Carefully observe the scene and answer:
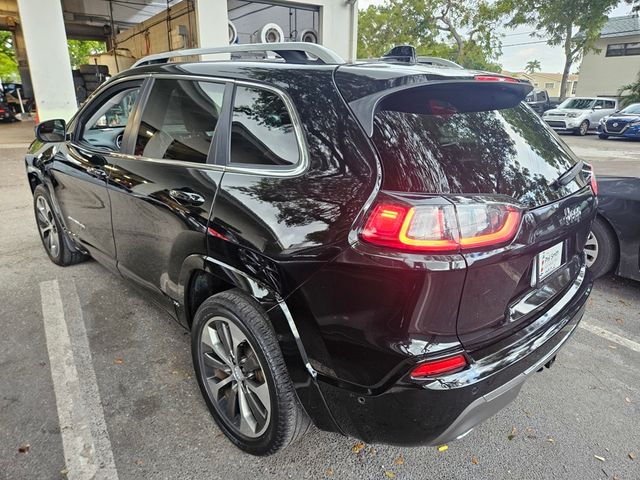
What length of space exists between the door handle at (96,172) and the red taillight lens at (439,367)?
240cm

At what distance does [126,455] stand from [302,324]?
1133mm

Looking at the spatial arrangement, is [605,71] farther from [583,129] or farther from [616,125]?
[616,125]

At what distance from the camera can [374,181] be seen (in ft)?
5.11

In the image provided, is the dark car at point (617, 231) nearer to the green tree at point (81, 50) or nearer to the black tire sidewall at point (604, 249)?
the black tire sidewall at point (604, 249)

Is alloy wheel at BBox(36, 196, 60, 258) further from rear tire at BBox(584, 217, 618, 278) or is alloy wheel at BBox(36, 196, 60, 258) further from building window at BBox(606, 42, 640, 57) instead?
building window at BBox(606, 42, 640, 57)

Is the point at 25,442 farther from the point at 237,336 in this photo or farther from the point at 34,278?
the point at 34,278

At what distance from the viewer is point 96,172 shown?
9.88ft

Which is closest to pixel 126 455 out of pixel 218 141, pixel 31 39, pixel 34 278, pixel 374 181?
pixel 218 141

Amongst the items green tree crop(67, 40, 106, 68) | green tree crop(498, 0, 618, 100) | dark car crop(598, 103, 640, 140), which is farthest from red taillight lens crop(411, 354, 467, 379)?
green tree crop(67, 40, 106, 68)

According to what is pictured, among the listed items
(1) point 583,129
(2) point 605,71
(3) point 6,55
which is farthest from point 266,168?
(3) point 6,55

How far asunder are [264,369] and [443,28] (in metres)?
32.3

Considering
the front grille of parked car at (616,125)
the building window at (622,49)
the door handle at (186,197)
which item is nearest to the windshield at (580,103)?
the front grille of parked car at (616,125)

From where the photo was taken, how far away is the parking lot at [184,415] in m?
2.02

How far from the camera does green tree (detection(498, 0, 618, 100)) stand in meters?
24.0
